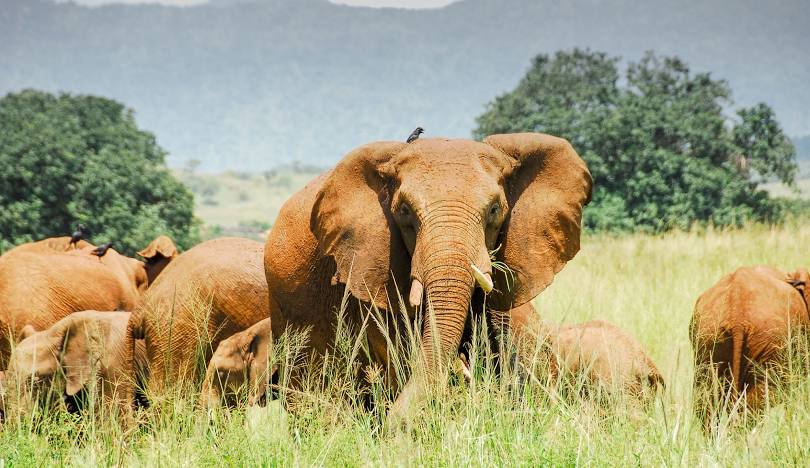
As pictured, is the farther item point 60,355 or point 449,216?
point 60,355

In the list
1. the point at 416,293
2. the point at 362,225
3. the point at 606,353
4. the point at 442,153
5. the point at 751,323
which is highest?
the point at 442,153

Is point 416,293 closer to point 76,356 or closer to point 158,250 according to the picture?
point 76,356

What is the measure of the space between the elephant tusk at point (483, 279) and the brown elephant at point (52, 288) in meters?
5.61

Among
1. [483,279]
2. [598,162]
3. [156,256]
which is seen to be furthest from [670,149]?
[483,279]

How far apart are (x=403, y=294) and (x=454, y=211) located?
2.54ft

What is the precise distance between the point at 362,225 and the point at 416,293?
0.89 meters

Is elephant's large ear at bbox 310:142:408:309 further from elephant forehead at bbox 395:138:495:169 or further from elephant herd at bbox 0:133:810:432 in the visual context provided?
elephant forehead at bbox 395:138:495:169

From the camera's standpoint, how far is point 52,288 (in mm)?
10461

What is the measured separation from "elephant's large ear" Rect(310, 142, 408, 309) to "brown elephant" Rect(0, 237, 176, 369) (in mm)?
4493

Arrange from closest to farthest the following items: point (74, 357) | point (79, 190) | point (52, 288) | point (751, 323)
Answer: point (751, 323), point (74, 357), point (52, 288), point (79, 190)

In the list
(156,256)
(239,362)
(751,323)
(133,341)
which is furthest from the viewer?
(156,256)

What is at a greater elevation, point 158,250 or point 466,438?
point 466,438

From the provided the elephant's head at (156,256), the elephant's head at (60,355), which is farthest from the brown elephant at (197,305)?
the elephant's head at (156,256)

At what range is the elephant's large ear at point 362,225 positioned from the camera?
6070mm
